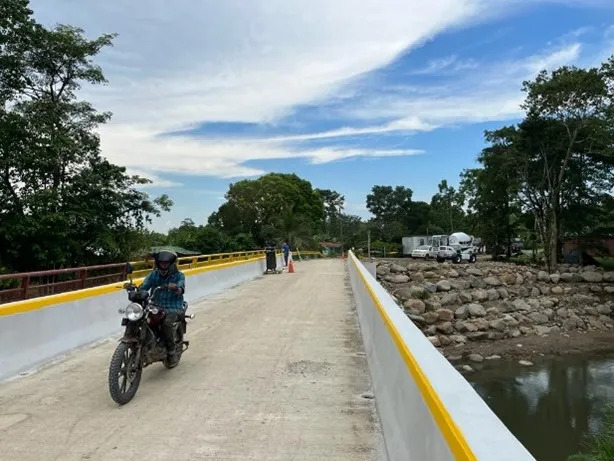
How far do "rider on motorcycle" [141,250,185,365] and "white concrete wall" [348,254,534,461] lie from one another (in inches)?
93.6

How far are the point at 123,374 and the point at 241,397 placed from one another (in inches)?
48.1

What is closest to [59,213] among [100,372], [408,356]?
[100,372]

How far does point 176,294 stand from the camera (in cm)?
646

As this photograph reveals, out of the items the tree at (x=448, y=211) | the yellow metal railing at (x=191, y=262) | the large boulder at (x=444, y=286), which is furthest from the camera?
the tree at (x=448, y=211)

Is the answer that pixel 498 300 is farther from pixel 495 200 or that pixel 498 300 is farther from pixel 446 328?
pixel 495 200

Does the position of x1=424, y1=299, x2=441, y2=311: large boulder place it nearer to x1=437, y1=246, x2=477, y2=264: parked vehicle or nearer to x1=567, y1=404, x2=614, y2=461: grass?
x1=567, y1=404, x2=614, y2=461: grass

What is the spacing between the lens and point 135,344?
5547mm

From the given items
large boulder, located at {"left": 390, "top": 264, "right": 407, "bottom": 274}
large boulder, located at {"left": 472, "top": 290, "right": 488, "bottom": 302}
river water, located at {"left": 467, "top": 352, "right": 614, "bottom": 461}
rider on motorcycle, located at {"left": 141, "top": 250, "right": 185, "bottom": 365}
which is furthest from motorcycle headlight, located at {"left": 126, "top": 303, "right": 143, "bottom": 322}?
large boulder, located at {"left": 390, "top": 264, "right": 407, "bottom": 274}

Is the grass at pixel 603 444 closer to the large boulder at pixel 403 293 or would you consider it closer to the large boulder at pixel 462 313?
the large boulder at pixel 462 313

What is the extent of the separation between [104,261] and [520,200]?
3427 cm

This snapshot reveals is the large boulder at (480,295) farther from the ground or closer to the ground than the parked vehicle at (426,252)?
closer to the ground

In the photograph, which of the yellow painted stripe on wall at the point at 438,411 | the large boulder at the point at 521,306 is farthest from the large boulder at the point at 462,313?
the yellow painted stripe on wall at the point at 438,411

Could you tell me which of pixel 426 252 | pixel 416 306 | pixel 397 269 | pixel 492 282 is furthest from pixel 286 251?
pixel 426 252

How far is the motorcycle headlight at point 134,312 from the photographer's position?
5375 mm
